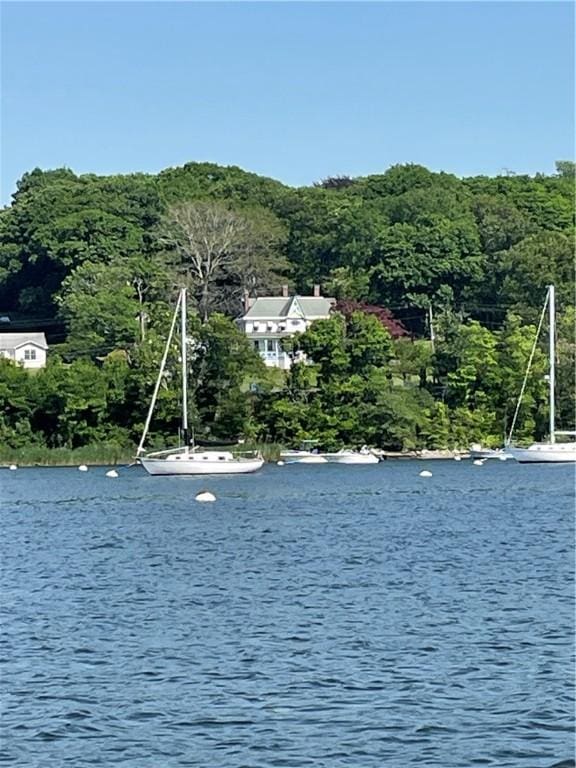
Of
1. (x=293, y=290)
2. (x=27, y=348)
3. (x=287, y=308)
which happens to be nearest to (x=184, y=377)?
(x=287, y=308)

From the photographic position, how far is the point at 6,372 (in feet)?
306

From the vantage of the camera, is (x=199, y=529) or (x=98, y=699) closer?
(x=98, y=699)

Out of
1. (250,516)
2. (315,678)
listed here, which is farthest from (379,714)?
(250,516)

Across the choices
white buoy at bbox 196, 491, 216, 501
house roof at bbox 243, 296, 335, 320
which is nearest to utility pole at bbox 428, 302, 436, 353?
house roof at bbox 243, 296, 335, 320

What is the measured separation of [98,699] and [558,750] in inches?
250

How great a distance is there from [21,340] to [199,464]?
44.5 metres

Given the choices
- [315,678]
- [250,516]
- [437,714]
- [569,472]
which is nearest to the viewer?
[437,714]

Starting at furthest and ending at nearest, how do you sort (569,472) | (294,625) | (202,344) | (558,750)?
1. (202,344)
2. (569,472)
3. (294,625)
4. (558,750)

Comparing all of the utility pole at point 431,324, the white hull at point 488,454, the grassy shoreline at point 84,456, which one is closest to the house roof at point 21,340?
the grassy shoreline at point 84,456

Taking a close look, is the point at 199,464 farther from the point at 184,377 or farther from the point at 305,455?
the point at 305,455

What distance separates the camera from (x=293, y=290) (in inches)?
4897

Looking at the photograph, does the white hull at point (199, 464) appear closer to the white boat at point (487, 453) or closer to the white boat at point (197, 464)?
the white boat at point (197, 464)

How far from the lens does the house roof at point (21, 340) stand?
114 meters

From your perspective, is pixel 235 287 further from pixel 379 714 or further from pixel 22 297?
pixel 379 714
